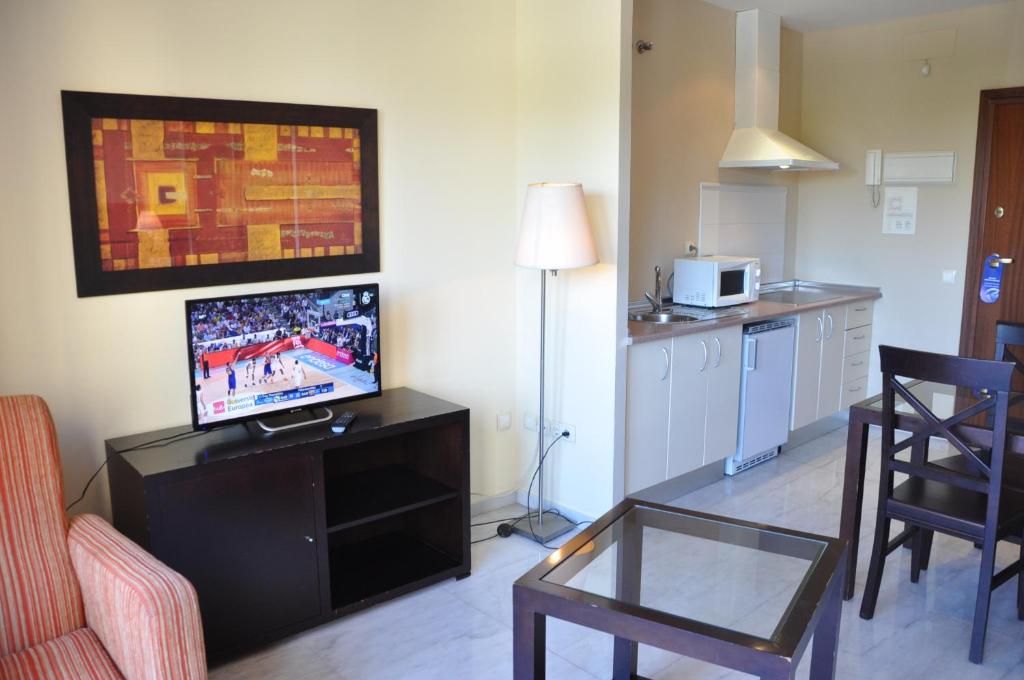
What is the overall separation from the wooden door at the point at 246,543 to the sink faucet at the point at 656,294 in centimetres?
223

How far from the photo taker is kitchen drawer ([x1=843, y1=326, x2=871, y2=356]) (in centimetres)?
490

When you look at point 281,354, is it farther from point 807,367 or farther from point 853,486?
point 807,367

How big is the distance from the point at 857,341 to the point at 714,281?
4.63 feet

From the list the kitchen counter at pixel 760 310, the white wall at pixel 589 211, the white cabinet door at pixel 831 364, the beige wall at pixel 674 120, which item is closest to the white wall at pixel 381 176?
the white wall at pixel 589 211

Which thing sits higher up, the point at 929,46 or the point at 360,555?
the point at 929,46

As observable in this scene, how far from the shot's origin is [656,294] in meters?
4.32

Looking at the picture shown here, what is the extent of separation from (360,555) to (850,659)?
1.79 meters

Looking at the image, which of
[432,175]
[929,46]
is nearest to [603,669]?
[432,175]

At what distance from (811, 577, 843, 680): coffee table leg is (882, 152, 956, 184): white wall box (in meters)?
3.48

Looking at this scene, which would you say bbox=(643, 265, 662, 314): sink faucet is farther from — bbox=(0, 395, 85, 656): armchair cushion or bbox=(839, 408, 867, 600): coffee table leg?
bbox=(0, 395, 85, 656): armchair cushion

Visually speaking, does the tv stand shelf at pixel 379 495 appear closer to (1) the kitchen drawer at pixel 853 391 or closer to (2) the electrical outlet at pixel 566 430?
(2) the electrical outlet at pixel 566 430

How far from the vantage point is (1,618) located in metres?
1.96

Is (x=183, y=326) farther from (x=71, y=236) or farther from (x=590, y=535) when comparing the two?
(x=590, y=535)

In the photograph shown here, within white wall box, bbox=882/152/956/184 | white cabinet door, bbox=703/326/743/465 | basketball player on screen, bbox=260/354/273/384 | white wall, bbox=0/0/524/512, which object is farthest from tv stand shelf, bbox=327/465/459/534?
white wall box, bbox=882/152/956/184
